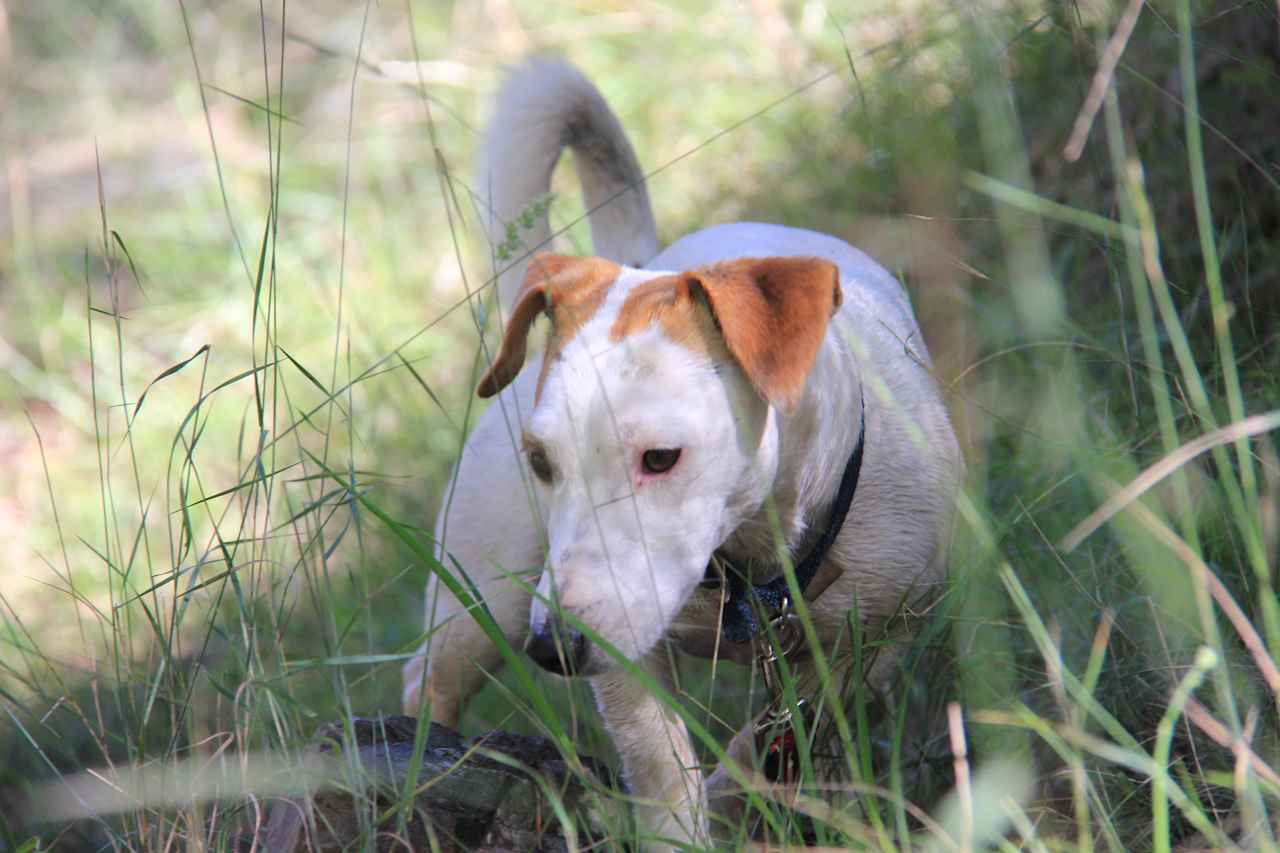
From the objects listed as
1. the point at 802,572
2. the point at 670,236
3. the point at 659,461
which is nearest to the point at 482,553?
the point at 802,572

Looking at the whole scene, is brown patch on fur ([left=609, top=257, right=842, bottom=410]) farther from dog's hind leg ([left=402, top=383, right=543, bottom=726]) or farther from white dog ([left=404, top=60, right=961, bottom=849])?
dog's hind leg ([left=402, top=383, right=543, bottom=726])

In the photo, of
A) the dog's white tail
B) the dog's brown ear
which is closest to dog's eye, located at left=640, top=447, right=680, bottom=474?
the dog's brown ear

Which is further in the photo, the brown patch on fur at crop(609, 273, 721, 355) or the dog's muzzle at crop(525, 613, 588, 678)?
the brown patch on fur at crop(609, 273, 721, 355)

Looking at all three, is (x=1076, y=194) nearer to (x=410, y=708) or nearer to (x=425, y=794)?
(x=410, y=708)

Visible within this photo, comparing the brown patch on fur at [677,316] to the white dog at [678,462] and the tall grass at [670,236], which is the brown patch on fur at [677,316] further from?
the tall grass at [670,236]

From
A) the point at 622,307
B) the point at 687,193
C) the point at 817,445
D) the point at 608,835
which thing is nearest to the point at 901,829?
the point at 608,835

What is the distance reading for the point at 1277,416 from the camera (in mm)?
1337

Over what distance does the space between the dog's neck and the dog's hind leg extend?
44cm

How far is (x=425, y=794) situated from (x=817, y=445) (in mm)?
809

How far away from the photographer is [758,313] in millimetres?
1899

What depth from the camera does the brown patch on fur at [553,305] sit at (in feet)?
6.68

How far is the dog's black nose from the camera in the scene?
1.73 meters

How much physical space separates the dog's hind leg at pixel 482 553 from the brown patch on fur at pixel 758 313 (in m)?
0.56

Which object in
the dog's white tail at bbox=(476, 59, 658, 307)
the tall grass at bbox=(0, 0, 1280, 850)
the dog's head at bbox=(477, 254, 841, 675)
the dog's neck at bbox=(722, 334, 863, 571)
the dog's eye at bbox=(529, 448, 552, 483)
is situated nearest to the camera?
the tall grass at bbox=(0, 0, 1280, 850)
